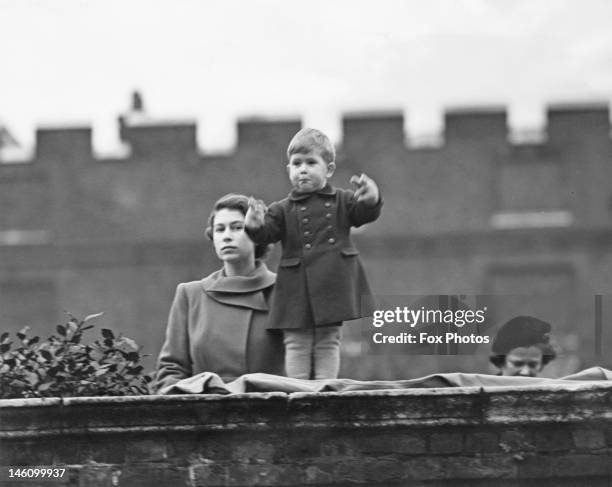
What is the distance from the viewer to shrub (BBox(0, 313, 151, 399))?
254 inches

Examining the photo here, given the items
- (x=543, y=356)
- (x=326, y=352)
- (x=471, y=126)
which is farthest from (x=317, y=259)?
(x=471, y=126)

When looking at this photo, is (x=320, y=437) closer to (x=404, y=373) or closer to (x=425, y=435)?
(x=425, y=435)

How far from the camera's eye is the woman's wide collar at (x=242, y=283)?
274 inches

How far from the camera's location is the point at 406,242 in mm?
34844

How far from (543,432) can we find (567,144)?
28962 millimetres

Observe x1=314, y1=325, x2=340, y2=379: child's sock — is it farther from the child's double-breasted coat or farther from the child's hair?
the child's hair

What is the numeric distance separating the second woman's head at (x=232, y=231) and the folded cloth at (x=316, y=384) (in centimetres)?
84

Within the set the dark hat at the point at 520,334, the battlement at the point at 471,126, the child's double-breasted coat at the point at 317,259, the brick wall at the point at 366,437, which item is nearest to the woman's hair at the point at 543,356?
the dark hat at the point at 520,334

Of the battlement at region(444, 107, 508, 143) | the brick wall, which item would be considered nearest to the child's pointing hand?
the brick wall

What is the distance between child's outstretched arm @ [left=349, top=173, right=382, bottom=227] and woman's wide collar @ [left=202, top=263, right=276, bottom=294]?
0.48m

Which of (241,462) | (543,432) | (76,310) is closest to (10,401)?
(241,462)

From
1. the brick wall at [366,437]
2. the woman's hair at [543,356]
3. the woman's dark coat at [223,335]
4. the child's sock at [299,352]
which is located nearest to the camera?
the brick wall at [366,437]

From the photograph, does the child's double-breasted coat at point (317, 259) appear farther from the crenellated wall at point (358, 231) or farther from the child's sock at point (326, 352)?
the crenellated wall at point (358, 231)

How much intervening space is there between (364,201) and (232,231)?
60 cm
